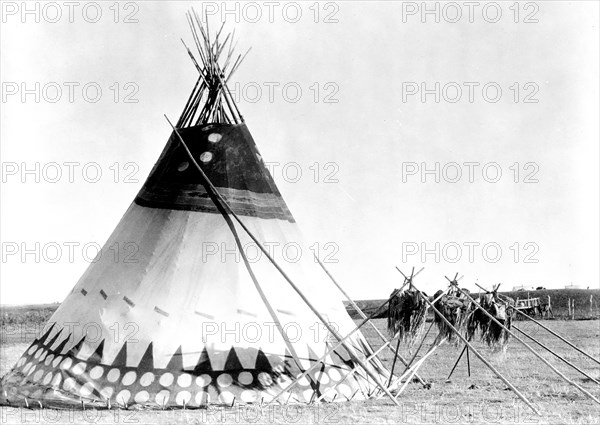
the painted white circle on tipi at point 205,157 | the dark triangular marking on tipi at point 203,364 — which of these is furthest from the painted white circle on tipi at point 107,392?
the painted white circle on tipi at point 205,157

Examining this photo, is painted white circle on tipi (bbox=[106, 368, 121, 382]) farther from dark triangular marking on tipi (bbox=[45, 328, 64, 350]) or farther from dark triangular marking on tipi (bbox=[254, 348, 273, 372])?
dark triangular marking on tipi (bbox=[254, 348, 273, 372])

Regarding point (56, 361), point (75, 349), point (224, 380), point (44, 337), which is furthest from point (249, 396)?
point (44, 337)

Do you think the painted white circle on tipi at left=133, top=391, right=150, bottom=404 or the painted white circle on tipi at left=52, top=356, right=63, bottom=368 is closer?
the painted white circle on tipi at left=133, top=391, right=150, bottom=404

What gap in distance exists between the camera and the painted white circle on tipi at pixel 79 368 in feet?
25.8

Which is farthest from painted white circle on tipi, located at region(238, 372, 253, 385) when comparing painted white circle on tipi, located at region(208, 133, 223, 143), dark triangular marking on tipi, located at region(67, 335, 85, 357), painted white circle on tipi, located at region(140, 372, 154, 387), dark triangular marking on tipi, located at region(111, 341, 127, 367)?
painted white circle on tipi, located at region(208, 133, 223, 143)

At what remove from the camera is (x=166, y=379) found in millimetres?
7602

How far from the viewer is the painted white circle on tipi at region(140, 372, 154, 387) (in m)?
7.59

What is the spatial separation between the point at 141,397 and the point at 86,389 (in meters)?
0.68

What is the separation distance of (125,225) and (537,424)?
220 inches

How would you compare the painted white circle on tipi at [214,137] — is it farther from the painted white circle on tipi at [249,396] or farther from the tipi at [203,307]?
the painted white circle on tipi at [249,396]

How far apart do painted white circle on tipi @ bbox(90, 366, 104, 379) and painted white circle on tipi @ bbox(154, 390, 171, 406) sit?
2.54 feet

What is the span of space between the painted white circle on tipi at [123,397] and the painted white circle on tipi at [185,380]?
54 centimetres

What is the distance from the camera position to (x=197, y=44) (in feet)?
32.6

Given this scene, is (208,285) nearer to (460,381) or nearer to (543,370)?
(460,381)
